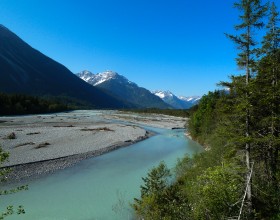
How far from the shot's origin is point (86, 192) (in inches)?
1126

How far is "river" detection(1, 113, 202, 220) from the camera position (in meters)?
23.2

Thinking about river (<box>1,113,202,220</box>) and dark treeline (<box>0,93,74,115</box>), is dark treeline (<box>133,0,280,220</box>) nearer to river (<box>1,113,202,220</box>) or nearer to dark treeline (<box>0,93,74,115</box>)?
river (<box>1,113,202,220</box>)

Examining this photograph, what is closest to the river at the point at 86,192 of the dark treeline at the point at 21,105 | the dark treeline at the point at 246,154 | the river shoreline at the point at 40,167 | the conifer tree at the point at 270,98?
the river shoreline at the point at 40,167

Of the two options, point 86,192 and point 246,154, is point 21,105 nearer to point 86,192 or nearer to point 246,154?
point 86,192

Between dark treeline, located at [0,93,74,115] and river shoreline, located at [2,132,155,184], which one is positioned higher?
dark treeline, located at [0,93,74,115]

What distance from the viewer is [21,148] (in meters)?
47.0

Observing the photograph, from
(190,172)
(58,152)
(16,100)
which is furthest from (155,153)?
(16,100)

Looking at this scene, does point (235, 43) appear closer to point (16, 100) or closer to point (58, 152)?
point (58, 152)

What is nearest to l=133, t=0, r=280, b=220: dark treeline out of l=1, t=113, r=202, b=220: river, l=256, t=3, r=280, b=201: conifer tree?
l=256, t=3, r=280, b=201: conifer tree

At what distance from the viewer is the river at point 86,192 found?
23188 millimetres

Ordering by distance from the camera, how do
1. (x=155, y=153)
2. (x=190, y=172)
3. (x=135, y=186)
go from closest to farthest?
(x=190, y=172) → (x=135, y=186) → (x=155, y=153)

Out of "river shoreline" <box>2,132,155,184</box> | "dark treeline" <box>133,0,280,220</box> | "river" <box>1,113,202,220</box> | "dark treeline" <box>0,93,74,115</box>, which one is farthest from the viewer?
"dark treeline" <box>0,93,74,115</box>

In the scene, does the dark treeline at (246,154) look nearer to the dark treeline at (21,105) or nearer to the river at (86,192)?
the river at (86,192)

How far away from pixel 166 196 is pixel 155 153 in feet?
107
